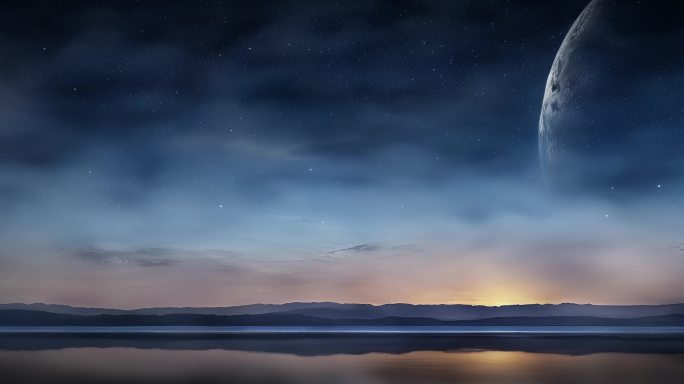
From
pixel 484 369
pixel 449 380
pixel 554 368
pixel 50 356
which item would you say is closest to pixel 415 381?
pixel 449 380

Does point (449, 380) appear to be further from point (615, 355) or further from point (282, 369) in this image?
point (615, 355)

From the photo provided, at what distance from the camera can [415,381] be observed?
528 inches

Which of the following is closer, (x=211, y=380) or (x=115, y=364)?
(x=211, y=380)

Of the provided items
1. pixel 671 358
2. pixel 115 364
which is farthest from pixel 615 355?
pixel 115 364

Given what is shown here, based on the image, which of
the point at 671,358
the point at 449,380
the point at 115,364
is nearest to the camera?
the point at 449,380

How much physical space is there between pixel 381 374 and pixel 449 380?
1650 mm

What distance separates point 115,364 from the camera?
17.0 metres

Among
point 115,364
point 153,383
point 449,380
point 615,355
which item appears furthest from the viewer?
point 615,355

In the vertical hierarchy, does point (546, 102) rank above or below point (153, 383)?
above

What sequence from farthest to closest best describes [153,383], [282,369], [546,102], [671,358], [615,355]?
[546,102]
[615,355]
[671,358]
[282,369]
[153,383]

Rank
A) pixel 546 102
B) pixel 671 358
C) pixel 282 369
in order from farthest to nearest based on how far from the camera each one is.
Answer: pixel 546 102 < pixel 671 358 < pixel 282 369

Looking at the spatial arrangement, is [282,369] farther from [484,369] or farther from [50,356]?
[50,356]

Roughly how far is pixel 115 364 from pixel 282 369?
503 centimetres

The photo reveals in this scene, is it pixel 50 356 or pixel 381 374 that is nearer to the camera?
pixel 381 374
